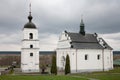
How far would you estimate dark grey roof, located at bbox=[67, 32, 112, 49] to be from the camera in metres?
48.0

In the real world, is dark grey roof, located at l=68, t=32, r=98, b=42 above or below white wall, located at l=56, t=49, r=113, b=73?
above

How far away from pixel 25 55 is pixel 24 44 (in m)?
2.42

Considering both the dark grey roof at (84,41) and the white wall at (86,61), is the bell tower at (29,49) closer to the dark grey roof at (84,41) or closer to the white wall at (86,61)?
the white wall at (86,61)

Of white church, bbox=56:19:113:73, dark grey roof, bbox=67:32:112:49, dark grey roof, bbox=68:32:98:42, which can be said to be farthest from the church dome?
dark grey roof, bbox=68:32:98:42

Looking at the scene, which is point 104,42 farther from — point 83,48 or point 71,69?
point 71,69

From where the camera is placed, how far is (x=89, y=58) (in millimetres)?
48531

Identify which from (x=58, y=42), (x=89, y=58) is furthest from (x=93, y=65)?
(x=58, y=42)

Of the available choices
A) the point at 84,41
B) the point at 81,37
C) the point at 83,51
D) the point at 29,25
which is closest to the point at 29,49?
the point at 29,25

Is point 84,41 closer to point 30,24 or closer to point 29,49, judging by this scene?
point 29,49

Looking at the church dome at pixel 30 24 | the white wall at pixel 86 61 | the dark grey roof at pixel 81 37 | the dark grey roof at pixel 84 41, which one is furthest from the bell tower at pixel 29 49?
the dark grey roof at pixel 81 37

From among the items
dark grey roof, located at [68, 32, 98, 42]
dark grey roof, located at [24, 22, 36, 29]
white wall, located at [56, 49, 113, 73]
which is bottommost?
white wall, located at [56, 49, 113, 73]

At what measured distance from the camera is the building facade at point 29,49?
48178 millimetres

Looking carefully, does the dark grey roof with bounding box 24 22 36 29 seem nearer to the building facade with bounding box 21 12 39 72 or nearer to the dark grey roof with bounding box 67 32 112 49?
the building facade with bounding box 21 12 39 72

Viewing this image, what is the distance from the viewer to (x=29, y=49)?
159ft
